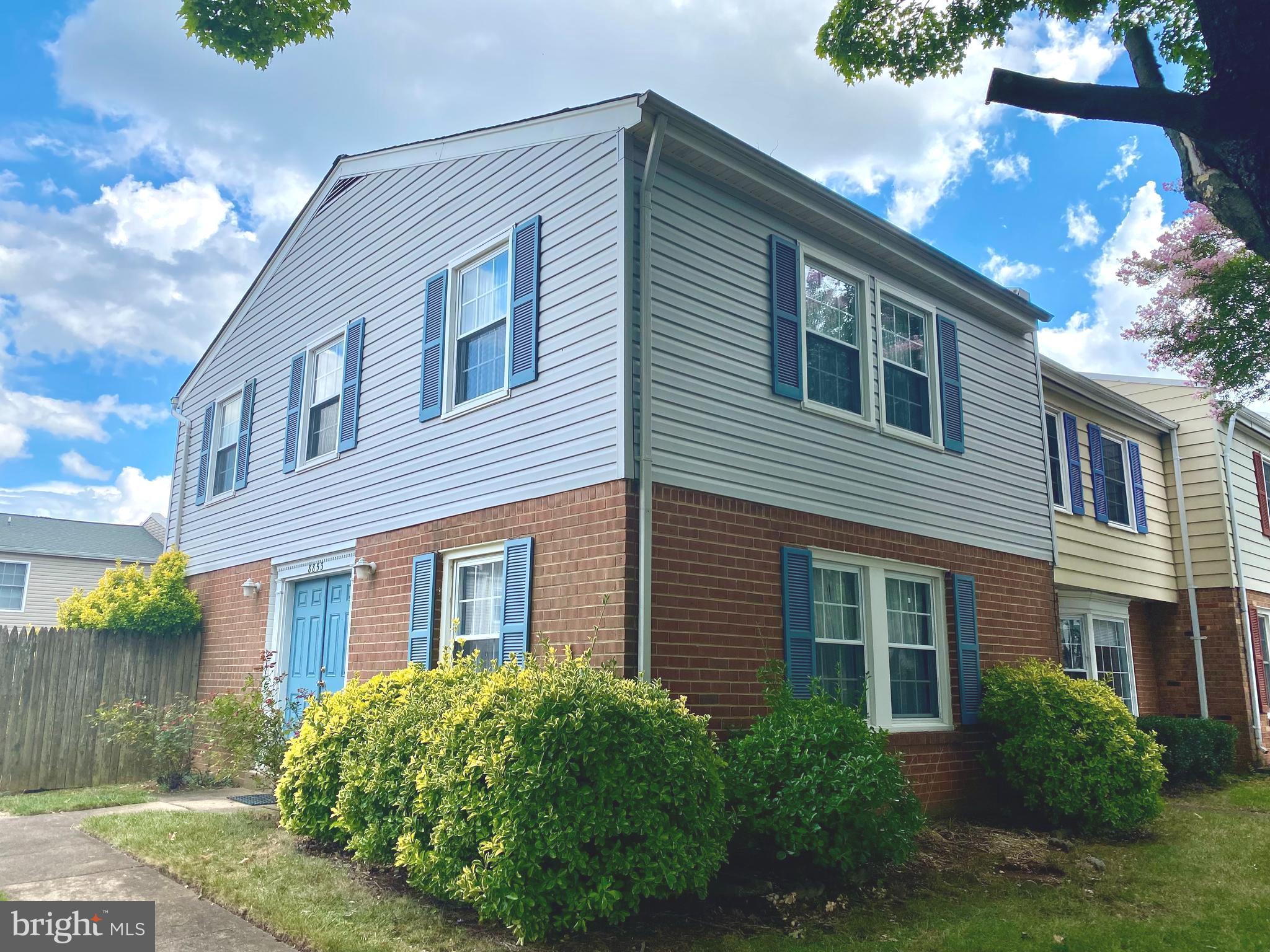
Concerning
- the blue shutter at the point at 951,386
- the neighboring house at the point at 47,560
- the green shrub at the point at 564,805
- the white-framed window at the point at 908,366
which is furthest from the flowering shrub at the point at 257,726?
the neighboring house at the point at 47,560

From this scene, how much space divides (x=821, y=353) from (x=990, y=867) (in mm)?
4825

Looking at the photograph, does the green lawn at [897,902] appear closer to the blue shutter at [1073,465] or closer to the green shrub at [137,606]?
the green shrub at [137,606]

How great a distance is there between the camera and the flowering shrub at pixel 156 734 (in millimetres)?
10930

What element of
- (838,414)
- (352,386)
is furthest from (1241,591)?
(352,386)

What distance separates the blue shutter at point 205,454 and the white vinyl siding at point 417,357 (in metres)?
0.28

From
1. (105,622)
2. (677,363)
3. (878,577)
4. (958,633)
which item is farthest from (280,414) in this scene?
(958,633)

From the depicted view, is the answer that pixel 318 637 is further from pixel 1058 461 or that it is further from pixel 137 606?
pixel 1058 461

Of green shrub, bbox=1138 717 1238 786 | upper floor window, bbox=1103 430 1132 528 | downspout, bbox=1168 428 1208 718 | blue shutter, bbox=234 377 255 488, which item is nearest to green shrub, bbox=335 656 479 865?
blue shutter, bbox=234 377 255 488

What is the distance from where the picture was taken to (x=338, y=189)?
40.1 ft

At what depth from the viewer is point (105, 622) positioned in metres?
12.8

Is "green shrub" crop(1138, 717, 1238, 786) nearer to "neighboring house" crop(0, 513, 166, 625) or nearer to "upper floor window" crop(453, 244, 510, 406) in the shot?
"upper floor window" crop(453, 244, 510, 406)

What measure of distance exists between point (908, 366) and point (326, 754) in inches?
280

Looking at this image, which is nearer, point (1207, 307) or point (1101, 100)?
point (1101, 100)

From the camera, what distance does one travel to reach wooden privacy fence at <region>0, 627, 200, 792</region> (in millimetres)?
11406
